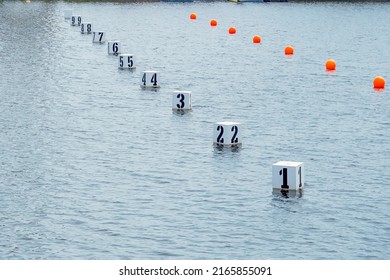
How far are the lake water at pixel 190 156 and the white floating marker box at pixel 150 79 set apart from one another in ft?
2.12

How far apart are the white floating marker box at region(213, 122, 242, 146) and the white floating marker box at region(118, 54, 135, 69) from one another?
25.1 m

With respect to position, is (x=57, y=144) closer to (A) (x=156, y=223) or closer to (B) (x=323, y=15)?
(A) (x=156, y=223)

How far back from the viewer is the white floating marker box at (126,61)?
205 ft

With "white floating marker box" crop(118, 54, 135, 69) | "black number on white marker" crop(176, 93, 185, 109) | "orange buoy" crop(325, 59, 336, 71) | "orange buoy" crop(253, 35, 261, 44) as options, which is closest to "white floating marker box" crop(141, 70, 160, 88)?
"white floating marker box" crop(118, 54, 135, 69)

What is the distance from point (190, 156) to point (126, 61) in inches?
1070

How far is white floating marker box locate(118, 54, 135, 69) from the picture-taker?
6248cm

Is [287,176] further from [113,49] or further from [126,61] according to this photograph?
[113,49]

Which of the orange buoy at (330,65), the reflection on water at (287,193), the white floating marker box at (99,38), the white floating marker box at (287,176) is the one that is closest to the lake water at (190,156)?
the reflection on water at (287,193)

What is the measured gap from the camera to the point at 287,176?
3059 cm

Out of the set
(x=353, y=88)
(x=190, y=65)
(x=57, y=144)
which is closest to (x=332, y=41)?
(x=190, y=65)
